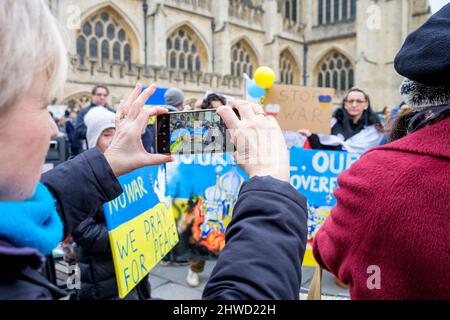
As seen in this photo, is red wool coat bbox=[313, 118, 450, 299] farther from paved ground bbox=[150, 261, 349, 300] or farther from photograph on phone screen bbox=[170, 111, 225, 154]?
paved ground bbox=[150, 261, 349, 300]

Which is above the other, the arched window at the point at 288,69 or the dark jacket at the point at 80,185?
the arched window at the point at 288,69

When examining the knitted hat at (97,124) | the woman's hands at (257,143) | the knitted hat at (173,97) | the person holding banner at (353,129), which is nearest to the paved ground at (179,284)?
the person holding banner at (353,129)

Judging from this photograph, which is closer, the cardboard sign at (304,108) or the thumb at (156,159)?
the thumb at (156,159)

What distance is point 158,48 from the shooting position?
698 inches

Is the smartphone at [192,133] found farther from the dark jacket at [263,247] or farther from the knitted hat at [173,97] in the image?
the knitted hat at [173,97]

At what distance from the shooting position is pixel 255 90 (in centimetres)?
422

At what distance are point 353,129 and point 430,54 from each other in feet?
12.2

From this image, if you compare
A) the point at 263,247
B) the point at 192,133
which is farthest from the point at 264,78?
the point at 263,247

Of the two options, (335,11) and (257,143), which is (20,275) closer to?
(257,143)

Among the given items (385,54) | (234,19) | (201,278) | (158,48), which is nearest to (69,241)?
(201,278)

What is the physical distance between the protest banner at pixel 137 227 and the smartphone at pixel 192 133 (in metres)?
0.76

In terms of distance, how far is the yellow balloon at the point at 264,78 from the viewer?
3.91m

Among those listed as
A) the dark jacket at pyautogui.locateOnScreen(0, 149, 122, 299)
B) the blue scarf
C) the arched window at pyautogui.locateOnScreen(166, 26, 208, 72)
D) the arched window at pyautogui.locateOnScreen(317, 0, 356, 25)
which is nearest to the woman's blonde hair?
the blue scarf

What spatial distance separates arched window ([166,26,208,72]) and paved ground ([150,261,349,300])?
1609 centimetres
